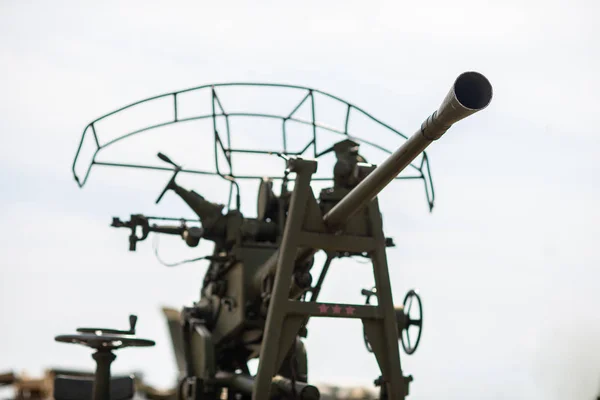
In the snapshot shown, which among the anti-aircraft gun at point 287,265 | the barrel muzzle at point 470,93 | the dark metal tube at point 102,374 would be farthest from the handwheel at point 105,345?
the barrel muzzle at point 470,93

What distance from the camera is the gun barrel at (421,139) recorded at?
6.86 meters

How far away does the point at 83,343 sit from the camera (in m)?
9.91

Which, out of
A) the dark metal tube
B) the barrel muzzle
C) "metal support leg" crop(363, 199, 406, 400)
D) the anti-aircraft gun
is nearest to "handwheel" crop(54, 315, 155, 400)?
the dark metal tube

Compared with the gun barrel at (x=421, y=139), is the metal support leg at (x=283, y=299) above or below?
below

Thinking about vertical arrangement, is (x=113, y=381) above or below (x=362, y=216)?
below

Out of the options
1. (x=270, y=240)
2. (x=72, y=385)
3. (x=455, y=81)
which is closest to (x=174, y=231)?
(x=270, y=240)

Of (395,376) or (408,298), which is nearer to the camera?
(395,376)

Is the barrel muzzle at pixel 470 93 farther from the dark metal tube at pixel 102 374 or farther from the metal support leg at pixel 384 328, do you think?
the dark metal tube at pixel 102 374

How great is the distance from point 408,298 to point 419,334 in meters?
0.48

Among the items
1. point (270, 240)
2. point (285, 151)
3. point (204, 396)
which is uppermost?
point (285, 151)

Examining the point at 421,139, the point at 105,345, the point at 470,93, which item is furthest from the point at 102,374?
the point at 470,93

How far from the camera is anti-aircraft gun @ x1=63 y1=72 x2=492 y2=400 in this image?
8906mm

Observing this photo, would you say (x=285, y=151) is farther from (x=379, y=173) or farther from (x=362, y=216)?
(x=379, y=173)

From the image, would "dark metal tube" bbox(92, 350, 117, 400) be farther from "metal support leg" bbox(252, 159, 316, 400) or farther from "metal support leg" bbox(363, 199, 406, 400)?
"metal support leg" bbox(363, 199, 406, 400)
